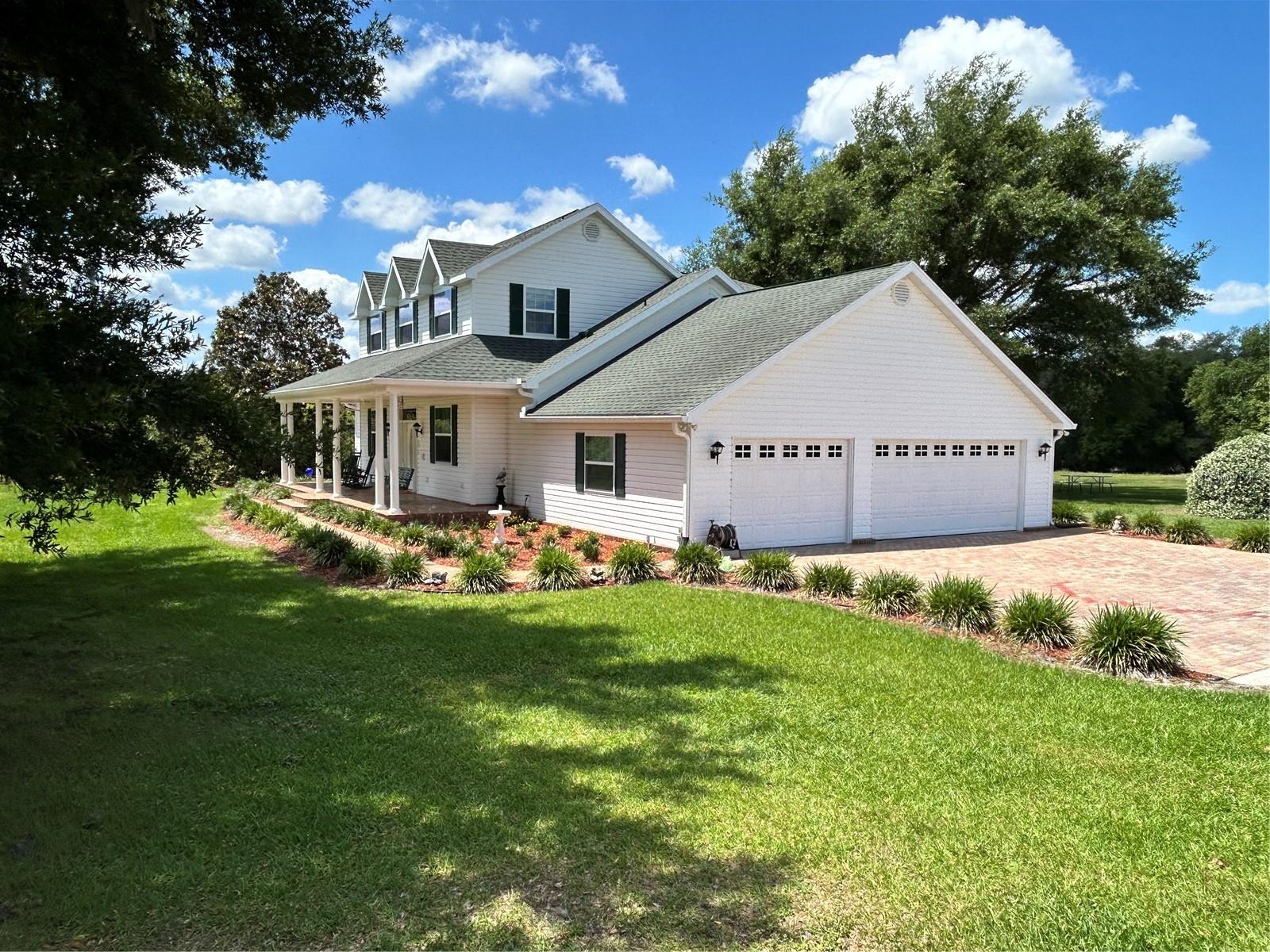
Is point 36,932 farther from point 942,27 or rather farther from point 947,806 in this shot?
point 942,27

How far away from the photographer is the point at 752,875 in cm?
386

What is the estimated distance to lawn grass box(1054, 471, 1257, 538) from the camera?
20266 mm

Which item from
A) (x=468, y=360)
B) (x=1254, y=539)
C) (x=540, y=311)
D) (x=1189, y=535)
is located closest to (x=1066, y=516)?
(x=1189, y=535)

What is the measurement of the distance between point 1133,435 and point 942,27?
40.5 m

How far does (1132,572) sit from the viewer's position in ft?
42.9

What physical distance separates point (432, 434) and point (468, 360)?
3703mm

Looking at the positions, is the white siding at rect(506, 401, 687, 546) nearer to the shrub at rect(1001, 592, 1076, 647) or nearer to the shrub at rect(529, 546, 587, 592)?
the shrub at rect(529, 546, 587, 592)

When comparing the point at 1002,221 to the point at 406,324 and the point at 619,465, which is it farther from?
the point at 406,324

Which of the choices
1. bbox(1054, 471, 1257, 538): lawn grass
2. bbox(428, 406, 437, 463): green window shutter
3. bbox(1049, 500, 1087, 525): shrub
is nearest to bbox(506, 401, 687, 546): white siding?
bbox(428, 406, 437, 463): green window shutter

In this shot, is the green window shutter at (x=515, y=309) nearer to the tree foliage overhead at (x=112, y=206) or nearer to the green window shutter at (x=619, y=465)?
the green window shutter at (x=619, y=465)

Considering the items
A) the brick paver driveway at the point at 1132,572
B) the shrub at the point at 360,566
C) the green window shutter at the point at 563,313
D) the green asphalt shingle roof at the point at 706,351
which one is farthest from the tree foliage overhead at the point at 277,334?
the brick paver driveway at the point at 1132,572

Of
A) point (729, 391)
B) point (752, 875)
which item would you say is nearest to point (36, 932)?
point (752, 875)

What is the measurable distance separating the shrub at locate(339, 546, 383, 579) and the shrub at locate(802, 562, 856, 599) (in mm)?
6284

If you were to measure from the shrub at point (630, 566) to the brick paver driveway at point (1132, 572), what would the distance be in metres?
3.25
